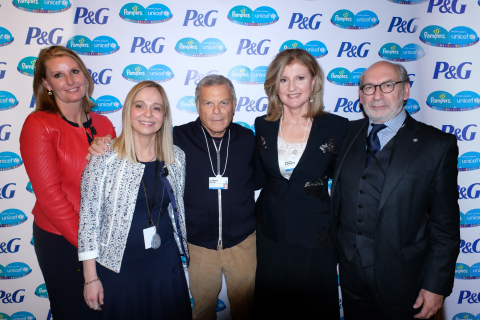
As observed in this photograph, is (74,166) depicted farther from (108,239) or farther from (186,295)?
(186,295)

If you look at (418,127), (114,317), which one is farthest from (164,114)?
(418,127)

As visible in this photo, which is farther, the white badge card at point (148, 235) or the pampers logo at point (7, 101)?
the pampers logo at point (7, 101)

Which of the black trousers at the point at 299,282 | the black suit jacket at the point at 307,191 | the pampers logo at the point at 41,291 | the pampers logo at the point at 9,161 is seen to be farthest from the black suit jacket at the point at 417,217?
the pampers logo at the point at 41,291

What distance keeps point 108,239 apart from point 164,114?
3.11 ft

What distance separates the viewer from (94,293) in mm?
1637

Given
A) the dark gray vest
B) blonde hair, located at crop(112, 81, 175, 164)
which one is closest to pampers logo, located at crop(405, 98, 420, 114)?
the dark gray vest

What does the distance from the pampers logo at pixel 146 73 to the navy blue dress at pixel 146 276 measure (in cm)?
129

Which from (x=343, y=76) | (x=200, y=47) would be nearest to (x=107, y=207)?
(x=200, y=47)

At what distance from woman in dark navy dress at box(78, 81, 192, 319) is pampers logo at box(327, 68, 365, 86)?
6.34ft

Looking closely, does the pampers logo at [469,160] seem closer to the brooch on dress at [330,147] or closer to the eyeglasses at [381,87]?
the eyeglasses at [381,87]

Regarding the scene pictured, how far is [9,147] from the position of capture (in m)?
2.65

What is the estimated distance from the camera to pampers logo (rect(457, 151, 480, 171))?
282cm

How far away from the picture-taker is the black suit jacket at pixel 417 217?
5.40ft

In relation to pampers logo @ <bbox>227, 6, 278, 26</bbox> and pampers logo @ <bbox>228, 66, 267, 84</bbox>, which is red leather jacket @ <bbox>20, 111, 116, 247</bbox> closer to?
pampers logo @ <bbox>228, 66, 267, 84</bbox>
